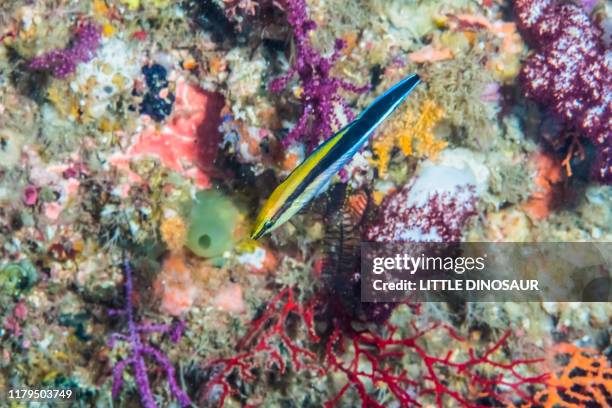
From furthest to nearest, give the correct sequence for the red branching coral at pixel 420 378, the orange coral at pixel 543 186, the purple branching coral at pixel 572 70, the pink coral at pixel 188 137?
the orange coral at pixel 543 186 → the pink coral at pixel 188 137 → the red branching coral at pixel 420 378 → the purple branching coral at pixel 572 70

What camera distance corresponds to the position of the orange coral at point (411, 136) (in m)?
3.93

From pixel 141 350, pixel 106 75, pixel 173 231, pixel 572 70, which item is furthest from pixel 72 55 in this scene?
pixel 572 70

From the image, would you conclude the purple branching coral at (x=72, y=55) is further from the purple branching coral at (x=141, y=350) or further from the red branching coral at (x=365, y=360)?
the red branching coral at (x=365, y=360)

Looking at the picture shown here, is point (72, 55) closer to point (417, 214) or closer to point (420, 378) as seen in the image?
point (417, 214)

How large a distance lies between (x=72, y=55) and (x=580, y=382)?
17.2ft

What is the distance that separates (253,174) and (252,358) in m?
1.69

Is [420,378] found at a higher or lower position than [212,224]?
lower

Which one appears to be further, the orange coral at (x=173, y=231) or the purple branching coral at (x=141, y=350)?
the purple branching coral at (x=141, y=350)

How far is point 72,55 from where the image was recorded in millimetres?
3893

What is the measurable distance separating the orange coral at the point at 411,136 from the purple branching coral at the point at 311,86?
0.44 metres

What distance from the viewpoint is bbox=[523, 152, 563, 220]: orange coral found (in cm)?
460

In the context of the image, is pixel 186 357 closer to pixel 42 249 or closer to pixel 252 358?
pixel 252 358

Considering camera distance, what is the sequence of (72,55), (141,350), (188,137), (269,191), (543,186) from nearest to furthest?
(72,55)
(269,191)
(188,137)
(141,350)
(543,186)

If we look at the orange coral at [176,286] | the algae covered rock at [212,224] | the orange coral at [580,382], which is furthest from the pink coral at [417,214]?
the orange coral at [580,382]
